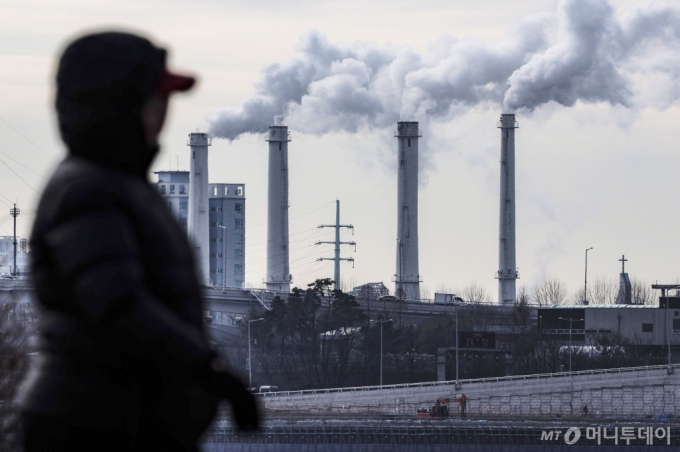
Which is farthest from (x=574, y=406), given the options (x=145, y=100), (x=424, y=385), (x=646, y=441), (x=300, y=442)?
(x=145, y=100)

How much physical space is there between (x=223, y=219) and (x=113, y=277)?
116454 mm

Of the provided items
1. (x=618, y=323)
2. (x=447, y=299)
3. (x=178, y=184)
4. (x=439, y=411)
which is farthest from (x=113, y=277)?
(x=178, y=184)

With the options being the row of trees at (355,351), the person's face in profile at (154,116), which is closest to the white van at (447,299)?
the row of trees at (355,351)

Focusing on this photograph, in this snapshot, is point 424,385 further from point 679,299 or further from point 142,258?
point 142,258

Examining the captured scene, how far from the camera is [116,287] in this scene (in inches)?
80.0

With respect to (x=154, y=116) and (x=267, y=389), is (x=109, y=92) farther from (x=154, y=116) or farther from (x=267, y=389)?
(x=267, y=389)

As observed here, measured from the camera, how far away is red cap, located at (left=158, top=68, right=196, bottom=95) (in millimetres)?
2242

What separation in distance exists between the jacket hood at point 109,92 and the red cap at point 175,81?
12 millimetres

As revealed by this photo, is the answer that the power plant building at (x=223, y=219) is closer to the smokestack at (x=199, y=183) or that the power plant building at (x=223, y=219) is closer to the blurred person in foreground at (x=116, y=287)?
the smokestack at (x=199, y=183)

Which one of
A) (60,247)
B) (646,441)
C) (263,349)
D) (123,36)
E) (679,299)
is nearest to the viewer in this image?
(60,247)

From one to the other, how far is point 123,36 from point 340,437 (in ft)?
123

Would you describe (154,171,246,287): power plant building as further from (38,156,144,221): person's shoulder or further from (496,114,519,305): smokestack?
(38,156,144,221): person's shoulder

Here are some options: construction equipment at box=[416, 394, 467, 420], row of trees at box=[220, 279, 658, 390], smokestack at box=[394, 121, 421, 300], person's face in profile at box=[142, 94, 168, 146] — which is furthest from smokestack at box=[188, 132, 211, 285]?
person's face in profile at box=[142, 94, 168, 146]

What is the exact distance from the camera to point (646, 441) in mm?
37156
